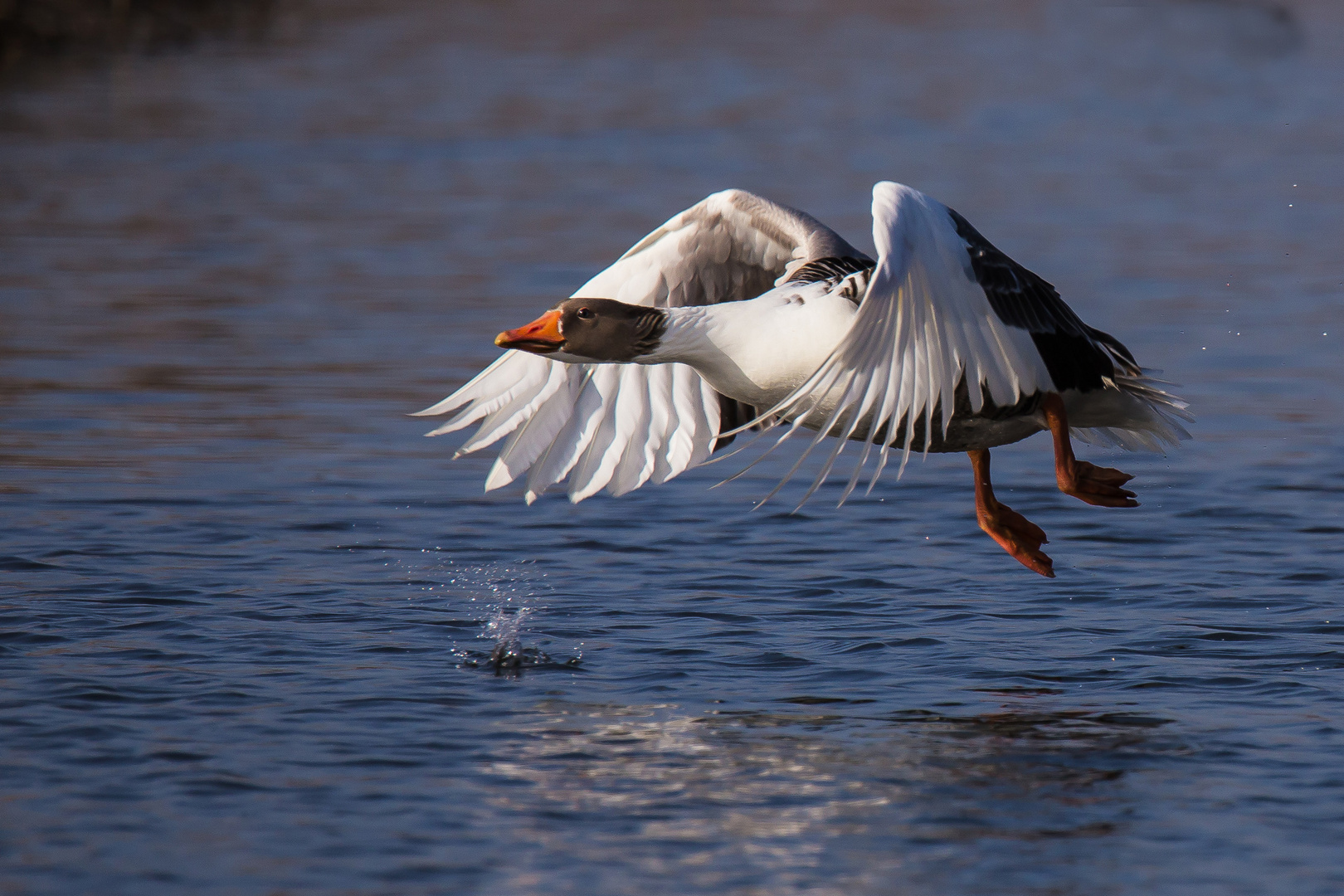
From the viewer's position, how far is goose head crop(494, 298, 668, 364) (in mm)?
7641

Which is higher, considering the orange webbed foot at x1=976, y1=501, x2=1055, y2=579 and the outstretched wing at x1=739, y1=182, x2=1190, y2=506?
the outstretched wing at x1=739, y1=182, x2=1190, y2=506

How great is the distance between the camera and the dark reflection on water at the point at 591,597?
6195 millimetres

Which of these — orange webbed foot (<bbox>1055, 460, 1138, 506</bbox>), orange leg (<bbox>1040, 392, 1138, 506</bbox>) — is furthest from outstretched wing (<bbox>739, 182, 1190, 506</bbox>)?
orange webbed foot (<bbox>1055, 460, 1138, 506</bbox>)

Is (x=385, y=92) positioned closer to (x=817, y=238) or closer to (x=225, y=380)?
(x=225, y=380)

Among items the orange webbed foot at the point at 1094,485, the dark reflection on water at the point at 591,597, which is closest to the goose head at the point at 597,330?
the dark reflection on water at the point at 591,597

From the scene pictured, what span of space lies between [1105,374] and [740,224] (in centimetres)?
179

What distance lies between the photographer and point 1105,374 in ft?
26.6

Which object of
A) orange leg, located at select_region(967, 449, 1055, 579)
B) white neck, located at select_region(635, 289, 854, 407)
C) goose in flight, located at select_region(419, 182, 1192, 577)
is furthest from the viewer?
orange leg, located at select_region(967, 449, 1055, 579)

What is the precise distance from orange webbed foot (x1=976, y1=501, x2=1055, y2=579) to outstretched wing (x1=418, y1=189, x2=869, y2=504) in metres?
1.30

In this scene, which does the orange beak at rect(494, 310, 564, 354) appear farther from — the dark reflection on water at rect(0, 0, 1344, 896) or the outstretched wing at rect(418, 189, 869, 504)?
the dark reflection on water at rect(0, 0, 1344, 896)

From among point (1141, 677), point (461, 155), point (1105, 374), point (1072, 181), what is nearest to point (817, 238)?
point (1105, 374)

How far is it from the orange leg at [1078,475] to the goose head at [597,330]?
5.43ft

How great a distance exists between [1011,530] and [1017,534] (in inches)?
1.2

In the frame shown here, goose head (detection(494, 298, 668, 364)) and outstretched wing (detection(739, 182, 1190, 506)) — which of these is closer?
outstretched wing (detection(739, 182, 1190, 506))
